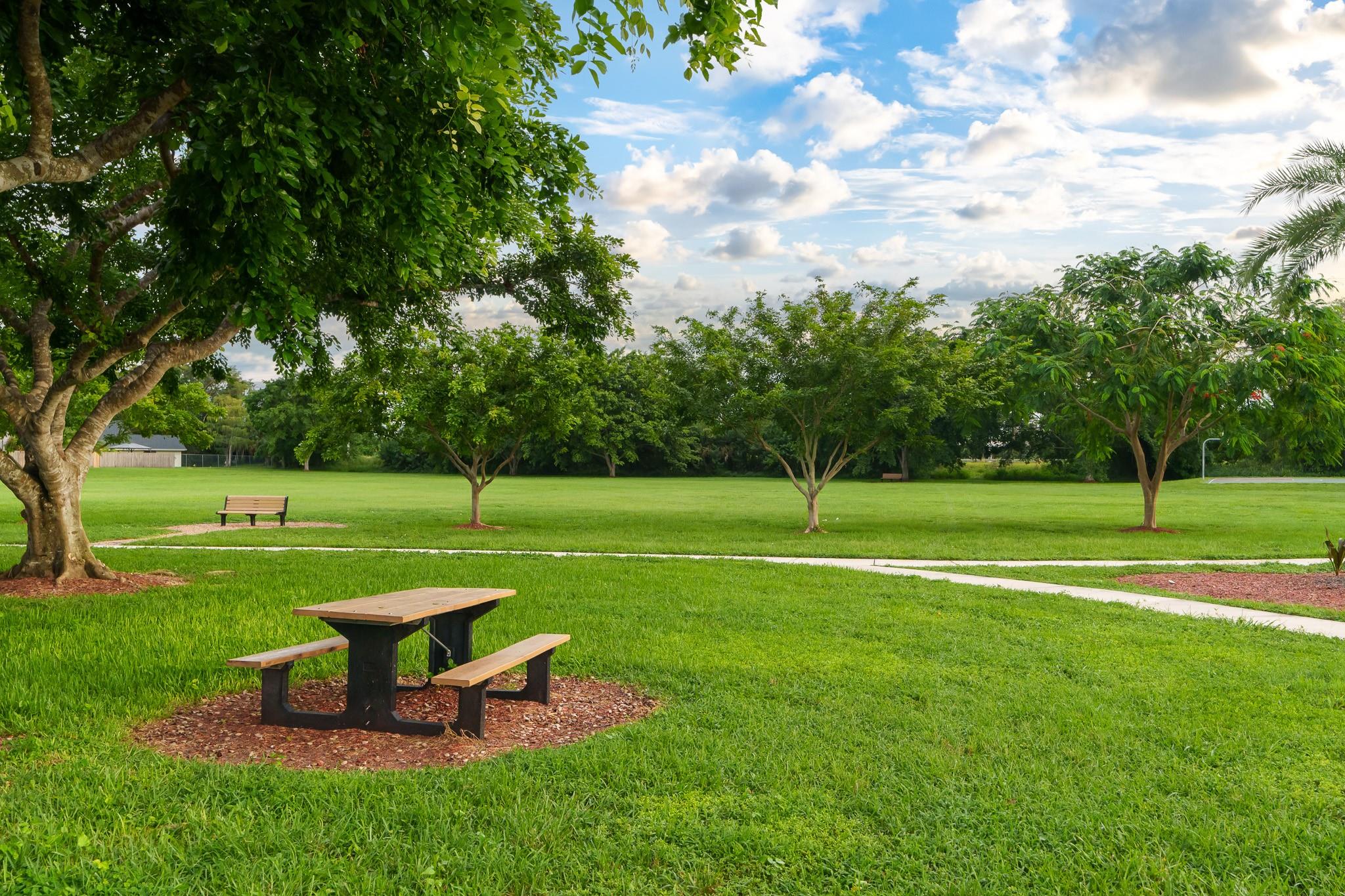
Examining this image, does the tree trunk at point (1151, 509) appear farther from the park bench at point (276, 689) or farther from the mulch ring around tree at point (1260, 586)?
the park bench at point (276, 689)

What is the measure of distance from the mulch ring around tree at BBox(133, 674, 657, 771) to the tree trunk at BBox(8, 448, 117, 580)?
22.5 ft

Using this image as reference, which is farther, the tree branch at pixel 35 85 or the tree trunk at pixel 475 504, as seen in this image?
the tree trunk at pixel 475 504

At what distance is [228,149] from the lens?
5609 mm

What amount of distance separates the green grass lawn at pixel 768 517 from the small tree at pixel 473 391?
259 cm

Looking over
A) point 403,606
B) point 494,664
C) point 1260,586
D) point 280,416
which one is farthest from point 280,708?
point 280,416

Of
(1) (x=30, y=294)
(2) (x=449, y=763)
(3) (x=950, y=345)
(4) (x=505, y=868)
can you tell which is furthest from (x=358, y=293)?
(3) (x=950, y=345)

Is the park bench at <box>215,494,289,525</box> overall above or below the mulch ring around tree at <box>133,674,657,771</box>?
above

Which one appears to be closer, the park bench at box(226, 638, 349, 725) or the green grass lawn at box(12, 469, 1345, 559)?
the park bench at box(226, 638, 349, 725)

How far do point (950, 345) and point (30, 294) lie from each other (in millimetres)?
18434

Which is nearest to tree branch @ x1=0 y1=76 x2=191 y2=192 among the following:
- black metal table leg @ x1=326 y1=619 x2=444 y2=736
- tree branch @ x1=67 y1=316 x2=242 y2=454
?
black metal table leg @ x1=326 y1=619 x2=444 y2=736

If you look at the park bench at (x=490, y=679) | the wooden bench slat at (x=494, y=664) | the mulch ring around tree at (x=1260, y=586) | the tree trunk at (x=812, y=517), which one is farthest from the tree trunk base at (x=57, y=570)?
the tree trunk at (x=812, y=517)

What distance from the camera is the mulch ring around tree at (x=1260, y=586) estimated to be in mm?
11719

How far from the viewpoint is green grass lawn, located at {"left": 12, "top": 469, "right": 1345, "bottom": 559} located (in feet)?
61.6

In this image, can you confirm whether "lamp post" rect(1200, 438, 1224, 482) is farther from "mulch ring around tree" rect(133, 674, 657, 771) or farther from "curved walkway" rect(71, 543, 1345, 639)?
"mulch ring around tree" rect(133, 674, 657, 771)
